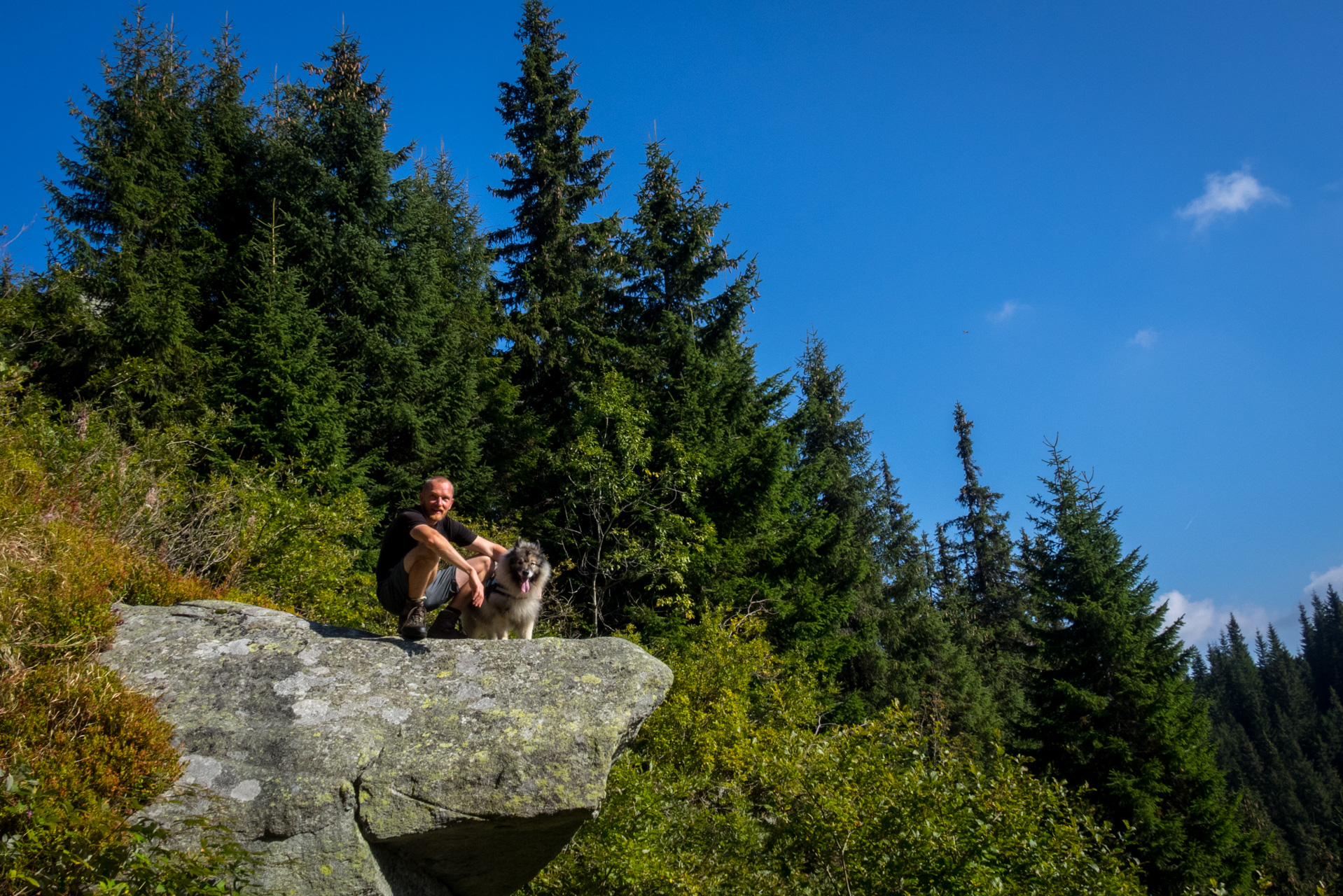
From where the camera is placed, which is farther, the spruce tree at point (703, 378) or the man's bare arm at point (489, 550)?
the spruce tree at point (703, 378)

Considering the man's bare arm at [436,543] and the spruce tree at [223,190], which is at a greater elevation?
the spruce tree at [223,190]

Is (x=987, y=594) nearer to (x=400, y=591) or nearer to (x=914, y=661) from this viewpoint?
(x=914, y=661)

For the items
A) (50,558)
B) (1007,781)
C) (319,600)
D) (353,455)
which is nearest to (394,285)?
(353,455)

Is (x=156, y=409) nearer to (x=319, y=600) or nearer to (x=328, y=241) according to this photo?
(x=328, y=241)

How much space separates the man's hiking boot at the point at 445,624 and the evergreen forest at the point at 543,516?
7.89ft

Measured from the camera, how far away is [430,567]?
19.2 feet

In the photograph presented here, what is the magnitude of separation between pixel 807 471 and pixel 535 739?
17.5 metres

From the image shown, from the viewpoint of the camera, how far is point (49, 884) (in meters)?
3.88

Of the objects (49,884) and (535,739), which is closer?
(49,884)

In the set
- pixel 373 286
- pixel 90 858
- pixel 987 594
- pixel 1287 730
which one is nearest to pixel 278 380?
pixel 373 286

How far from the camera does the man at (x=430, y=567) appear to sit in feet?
19.2

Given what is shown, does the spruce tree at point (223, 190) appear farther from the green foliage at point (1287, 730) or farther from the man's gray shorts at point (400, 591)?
the green foliage at point (1287, 730)

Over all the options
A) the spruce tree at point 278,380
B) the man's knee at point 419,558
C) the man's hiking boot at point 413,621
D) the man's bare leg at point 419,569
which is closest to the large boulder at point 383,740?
the man's hiking boot at point 413,621

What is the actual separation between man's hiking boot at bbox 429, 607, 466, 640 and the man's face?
1123 millimetres
